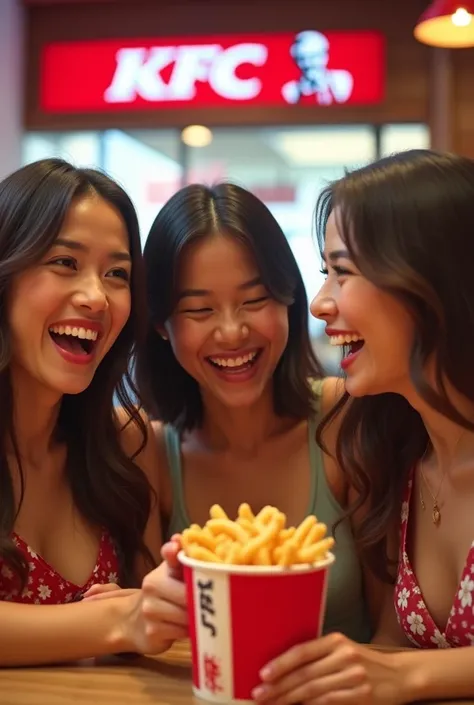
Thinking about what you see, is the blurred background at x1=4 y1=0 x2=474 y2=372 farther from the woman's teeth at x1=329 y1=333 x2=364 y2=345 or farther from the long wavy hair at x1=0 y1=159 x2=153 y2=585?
the woman's teeth at x1=329 y1=333 x2=364 y2=345

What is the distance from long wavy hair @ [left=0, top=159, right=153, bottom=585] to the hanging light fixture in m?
2.20

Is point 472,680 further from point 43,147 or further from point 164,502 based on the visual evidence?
point 43,147

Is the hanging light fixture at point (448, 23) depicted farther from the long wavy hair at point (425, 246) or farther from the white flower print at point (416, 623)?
the white flower print at point (416, 623)

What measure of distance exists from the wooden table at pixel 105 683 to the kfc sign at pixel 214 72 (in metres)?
4.79

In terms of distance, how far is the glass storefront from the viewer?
5.95m

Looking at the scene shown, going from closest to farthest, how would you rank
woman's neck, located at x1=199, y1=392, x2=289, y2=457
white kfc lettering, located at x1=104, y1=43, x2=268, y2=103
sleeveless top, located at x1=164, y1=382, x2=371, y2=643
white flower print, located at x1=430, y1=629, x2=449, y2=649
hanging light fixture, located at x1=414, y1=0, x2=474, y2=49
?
white flower print, located at x1=430, y1=629, x2=449, y2=649
sleeveless top, located at x1=164, y1=382, x2=371, y2=643
woman's neck, located at x1=199, y1=392, x2=289, y2=457
hanging light fixture, located at x1=414, y1=0, x2=474, y2=49
white kfc lettering, located at x1=104, y1=43, x2=268, y2=103

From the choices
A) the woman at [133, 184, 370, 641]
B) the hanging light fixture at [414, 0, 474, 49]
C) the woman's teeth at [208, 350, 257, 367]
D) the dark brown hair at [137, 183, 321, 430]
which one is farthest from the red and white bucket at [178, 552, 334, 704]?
the hanging light fixture at [414, 0, 474, 49]

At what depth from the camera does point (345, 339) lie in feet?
5.76

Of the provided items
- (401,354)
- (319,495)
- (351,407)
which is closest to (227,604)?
(401,354)

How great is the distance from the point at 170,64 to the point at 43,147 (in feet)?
3.47

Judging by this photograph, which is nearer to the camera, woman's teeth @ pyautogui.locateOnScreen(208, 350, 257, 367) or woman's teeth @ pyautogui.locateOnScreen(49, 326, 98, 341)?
woman's teeth @ pyautogui.locateOnScreen(49, 326, 98, 341)

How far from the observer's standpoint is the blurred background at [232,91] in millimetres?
5789

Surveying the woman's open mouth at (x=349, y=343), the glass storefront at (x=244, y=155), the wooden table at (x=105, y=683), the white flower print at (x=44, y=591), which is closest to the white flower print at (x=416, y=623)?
the wooden table at (x=105, y=683)

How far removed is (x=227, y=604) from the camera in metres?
1.22
